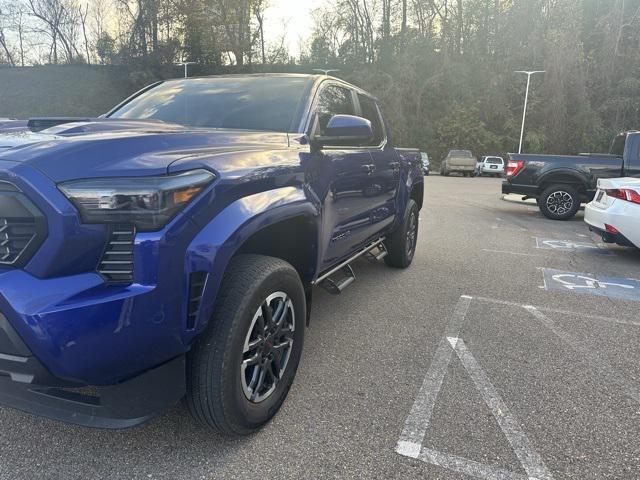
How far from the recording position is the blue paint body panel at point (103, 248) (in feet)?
5.61

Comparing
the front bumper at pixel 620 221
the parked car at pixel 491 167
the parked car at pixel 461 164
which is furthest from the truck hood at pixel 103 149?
the parked car at pixel 491 167

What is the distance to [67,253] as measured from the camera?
1743 millimetres

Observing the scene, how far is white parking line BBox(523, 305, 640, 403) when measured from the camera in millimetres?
3035

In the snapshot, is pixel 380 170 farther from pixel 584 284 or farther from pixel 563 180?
pixel 563 180

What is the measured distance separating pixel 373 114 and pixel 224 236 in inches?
134

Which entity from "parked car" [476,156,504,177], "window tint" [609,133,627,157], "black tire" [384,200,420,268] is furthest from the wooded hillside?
"black tire" [384,200,420,268]

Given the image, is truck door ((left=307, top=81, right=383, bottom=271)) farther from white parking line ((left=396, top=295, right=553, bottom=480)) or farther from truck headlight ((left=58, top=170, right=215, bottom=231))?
truck headlight ((left=58, top=170, right=215, bottom=231))

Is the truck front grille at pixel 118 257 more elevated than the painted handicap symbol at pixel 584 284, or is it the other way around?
the truck front grille at pixel 118 257

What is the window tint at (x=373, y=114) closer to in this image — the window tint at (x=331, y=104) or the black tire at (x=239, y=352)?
the window tint at (x=331, y=104)

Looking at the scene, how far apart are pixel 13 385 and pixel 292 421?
1346 millimetres

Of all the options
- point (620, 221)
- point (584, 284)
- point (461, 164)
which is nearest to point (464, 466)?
point (584, 284)

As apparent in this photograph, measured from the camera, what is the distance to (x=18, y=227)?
1781 millimetres

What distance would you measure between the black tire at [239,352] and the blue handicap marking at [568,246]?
6.18 metres

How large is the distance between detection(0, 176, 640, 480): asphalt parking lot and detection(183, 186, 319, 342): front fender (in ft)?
2.65
